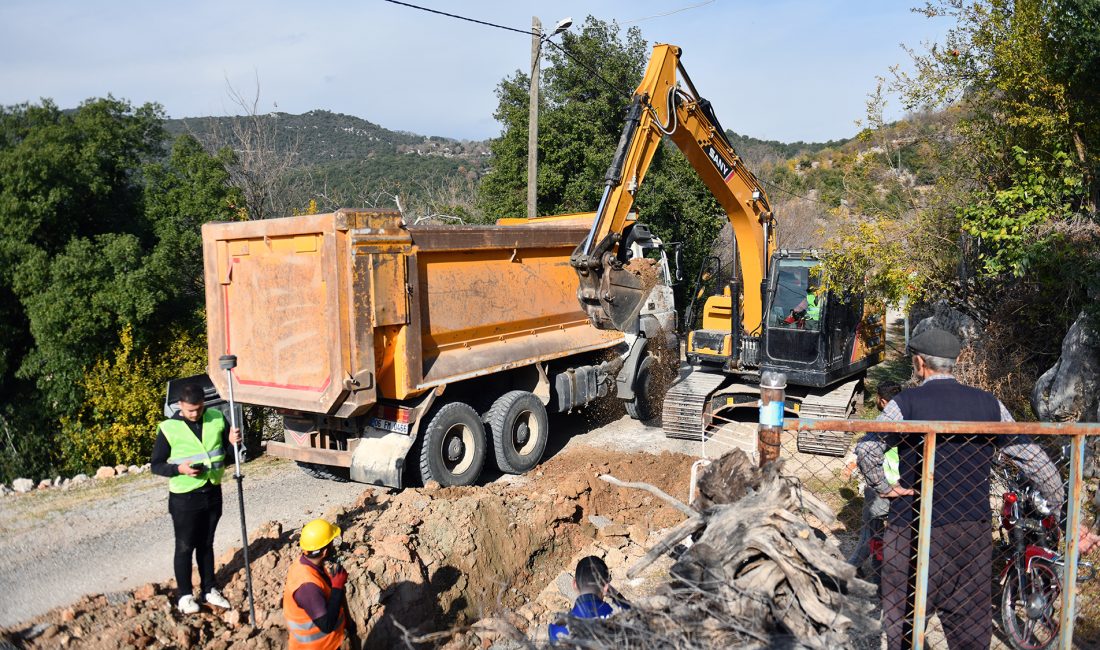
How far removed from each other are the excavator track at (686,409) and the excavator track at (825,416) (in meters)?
Answer: 1.16

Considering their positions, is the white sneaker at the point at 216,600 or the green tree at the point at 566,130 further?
the green tree at the point at 566,130

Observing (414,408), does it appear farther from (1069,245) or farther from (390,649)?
(1069,245)

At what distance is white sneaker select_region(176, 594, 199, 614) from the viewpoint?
193 inches

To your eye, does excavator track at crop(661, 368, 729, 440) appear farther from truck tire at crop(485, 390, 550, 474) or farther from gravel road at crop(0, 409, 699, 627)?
truck tire at crop(485, 390, 550, 474)

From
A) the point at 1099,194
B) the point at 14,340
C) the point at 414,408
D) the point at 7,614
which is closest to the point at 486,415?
the point at 414,408

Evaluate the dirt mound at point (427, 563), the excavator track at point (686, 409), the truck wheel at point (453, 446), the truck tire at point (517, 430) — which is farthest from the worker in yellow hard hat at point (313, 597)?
the excavator track at point (686, 409)

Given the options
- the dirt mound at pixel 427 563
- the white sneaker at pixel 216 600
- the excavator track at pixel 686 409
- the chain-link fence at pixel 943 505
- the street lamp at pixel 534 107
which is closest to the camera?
the chain-link fence at pixel 943 505

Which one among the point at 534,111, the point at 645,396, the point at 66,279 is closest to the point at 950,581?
the point at 645,396

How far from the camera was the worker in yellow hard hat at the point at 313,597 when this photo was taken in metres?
3.79

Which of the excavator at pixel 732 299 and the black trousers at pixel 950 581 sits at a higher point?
the excavator at pixel 732 299

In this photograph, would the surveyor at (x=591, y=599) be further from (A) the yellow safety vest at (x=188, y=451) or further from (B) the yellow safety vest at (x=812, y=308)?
(B) the yellow safety vest at (x=812, y=308)

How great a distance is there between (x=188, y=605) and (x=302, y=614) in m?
1.57

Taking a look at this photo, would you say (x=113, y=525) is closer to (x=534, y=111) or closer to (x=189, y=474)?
(x=189, y=474)

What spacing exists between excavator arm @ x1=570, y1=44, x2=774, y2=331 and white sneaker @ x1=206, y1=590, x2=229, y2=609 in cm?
398
